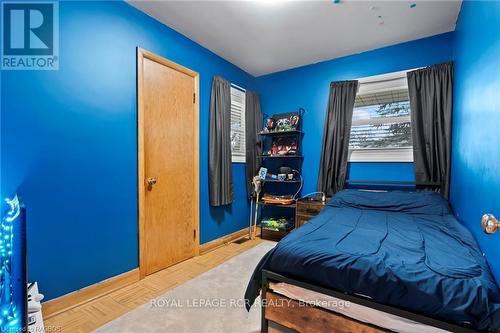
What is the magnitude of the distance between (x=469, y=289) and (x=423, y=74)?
98.3 inches

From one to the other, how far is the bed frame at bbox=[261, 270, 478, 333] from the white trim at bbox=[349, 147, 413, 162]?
2234 mm

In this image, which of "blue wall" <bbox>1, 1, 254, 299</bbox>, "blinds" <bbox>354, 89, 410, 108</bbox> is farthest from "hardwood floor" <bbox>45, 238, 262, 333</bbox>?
"blinds" <bbox>354, 89, 410, 108</bbox>

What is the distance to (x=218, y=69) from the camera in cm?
324

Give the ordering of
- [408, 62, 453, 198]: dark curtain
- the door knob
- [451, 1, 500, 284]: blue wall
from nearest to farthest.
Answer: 1. [451, 1, 500, 284]: blue wall
2. the door knob
3. [408, 62, 453, 198]: dark curtain

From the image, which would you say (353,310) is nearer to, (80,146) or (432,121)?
(80,146)

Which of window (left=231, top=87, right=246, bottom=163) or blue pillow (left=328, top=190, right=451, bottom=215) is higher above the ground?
window (left=231, top=87, right=246, bottom=163)

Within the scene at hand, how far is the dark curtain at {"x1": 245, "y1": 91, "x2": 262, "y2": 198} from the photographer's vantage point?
3.68m

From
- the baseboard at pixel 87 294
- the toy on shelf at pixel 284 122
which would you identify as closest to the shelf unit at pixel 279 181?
the toy on shelf at pixel 284 122

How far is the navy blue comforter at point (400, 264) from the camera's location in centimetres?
100

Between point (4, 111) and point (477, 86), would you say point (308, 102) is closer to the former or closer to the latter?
point (477, 86)

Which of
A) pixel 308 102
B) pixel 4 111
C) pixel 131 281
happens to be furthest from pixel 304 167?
pixel 4 111

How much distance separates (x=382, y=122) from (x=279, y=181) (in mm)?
1585

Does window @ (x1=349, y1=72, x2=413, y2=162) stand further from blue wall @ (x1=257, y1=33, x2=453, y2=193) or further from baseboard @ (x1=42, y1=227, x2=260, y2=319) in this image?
baseboard @ (x1=42, y1=227, x2=260, y2=319)

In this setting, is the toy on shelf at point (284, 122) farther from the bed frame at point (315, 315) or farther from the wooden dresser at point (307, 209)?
the bed frame at point (315, 315)
